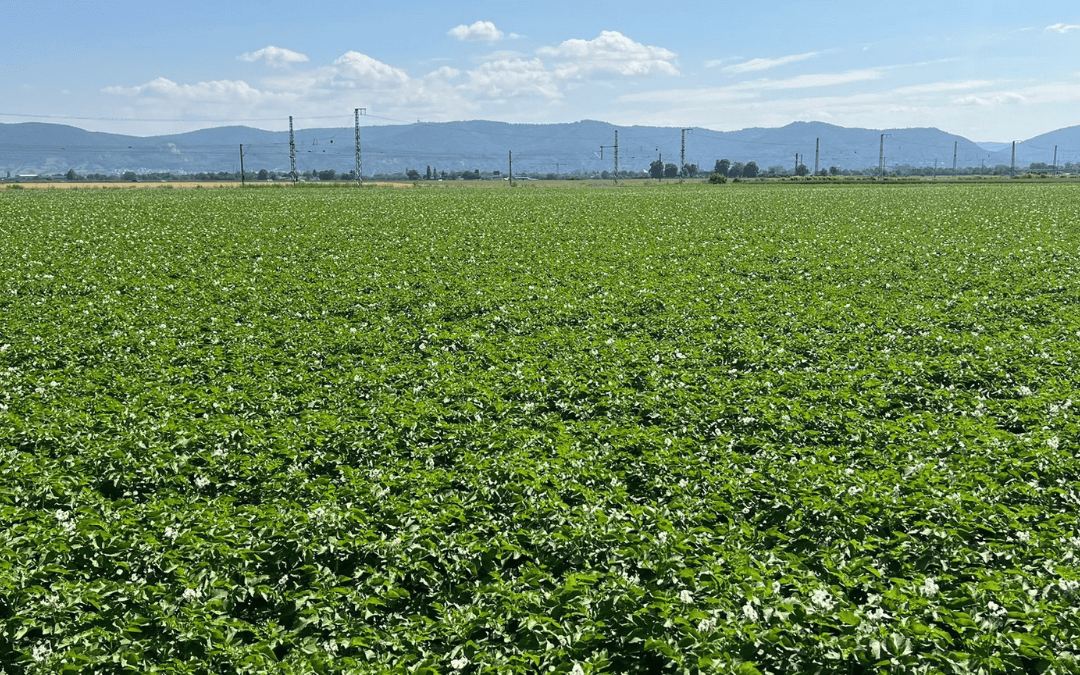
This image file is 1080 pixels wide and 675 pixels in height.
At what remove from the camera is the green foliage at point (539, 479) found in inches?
269

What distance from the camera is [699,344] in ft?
56.3

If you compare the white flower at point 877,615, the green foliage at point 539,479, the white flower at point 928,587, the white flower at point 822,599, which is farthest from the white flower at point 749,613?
the white flower at point 928,587

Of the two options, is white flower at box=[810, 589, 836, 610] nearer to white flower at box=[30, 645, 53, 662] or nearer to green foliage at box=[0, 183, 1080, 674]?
green foliage at box=[0, 183, 1080, 674]

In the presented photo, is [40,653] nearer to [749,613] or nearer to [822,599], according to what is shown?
[749,613]

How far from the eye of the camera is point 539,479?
9.84 metres

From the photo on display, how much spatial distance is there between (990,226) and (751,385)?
34.4 m

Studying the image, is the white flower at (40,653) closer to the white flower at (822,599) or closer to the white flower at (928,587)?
the white flower at (822,599)

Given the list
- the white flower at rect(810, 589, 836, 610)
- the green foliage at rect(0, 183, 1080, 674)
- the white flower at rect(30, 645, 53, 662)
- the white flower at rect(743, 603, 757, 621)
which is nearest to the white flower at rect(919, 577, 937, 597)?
the green foliage at rect(0, 183, 1080, 674)

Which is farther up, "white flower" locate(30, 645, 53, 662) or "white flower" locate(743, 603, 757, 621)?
"white flower" locate(743, 603, 757, 621)

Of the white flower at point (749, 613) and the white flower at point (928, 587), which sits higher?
the white flower at point (928, 587)

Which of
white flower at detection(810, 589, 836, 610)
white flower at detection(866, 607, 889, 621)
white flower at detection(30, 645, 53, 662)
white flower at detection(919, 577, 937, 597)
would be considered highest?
white flower at detection(919, 577, 937, 597)

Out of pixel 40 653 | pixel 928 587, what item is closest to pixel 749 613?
pixel 928 587

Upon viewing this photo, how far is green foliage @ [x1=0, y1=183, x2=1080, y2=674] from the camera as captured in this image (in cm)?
683

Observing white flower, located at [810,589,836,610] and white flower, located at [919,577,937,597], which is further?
white flower, located at [919,577,937,597]
